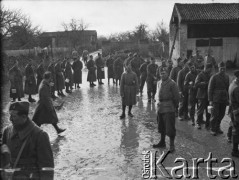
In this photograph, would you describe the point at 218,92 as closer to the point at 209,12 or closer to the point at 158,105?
the point at 158,105

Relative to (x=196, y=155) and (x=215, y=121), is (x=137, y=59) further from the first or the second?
(x=196, y=155)

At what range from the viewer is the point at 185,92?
414 inches

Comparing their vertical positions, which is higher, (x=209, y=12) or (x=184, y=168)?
(x=209, y=12)

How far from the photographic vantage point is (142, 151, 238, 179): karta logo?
6.16 meters

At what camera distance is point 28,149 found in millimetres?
3811

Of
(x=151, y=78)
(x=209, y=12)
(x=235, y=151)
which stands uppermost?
(x=209, y=12)

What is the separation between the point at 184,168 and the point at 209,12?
2582 cm

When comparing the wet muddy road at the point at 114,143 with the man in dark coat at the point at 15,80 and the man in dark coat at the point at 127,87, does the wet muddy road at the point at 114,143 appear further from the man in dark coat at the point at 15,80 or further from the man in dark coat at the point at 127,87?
the man in dark coat at the point at 15,80

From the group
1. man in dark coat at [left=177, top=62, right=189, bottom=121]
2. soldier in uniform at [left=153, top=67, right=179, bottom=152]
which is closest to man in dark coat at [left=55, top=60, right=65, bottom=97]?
man in dark coat at [left=177, top=62, right=189, bottom=121]

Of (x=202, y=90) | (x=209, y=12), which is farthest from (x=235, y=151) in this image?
(x=209, y=12)

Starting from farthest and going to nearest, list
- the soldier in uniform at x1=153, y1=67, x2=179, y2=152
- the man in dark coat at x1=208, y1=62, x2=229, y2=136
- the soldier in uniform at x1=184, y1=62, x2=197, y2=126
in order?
the soldier in uniform at x1=184, y1=62, x2=197, y2=126 → the man in dark coat at x1=208, y1=62, x2=229, y2=136 → the soldier in uniform at x1=153, y1=67, x2=179, y2=152

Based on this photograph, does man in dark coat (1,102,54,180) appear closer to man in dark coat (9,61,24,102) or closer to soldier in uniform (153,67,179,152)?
soldier in uniform (153,67,179,152)

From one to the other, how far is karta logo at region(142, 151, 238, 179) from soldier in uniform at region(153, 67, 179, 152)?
619 millimetres

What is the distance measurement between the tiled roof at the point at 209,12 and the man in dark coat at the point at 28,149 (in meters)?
26.6
